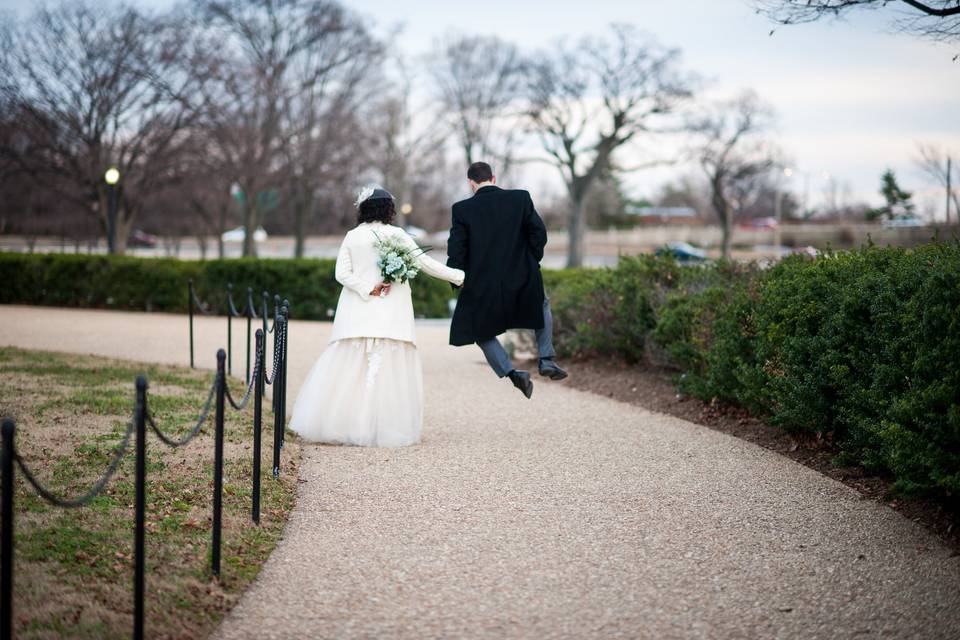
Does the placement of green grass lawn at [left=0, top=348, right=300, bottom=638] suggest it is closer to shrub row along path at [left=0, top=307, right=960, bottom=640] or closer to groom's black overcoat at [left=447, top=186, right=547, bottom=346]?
shrub row along path at [left=0, top=307, right=960, bottom=640]

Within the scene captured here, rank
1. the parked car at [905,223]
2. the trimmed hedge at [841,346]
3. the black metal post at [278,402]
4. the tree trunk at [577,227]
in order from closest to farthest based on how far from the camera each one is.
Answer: the trimmed hedge at [841,346]
the black metal post at [278,402]
the parked car at [905,223]
the tree trunk at [577,227]

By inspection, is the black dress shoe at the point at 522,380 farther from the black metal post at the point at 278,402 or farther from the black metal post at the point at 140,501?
the black metal post at the point at 140,501

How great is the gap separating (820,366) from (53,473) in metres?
5.37

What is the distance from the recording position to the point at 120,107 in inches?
1236

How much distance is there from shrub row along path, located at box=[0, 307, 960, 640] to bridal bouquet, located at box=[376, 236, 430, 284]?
1447 millimetres

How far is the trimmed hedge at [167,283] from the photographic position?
2300 centimetres

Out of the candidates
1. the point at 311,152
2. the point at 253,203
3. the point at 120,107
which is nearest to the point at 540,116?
the point at 311,152

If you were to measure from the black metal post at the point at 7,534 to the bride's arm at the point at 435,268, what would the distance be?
4845 mm

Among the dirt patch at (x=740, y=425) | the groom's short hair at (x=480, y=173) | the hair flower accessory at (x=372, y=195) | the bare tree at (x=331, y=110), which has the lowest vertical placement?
the dirt patch at (x=740, y=425)

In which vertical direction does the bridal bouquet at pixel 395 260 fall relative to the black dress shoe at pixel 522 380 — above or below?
above

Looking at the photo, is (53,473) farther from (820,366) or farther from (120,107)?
(120,107)

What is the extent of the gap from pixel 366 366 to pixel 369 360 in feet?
0.27

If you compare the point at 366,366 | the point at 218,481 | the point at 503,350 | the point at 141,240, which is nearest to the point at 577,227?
the point at 503,350

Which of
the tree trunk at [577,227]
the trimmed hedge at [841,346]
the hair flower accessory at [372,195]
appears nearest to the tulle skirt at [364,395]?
the hair flower accessory at [372,195]
